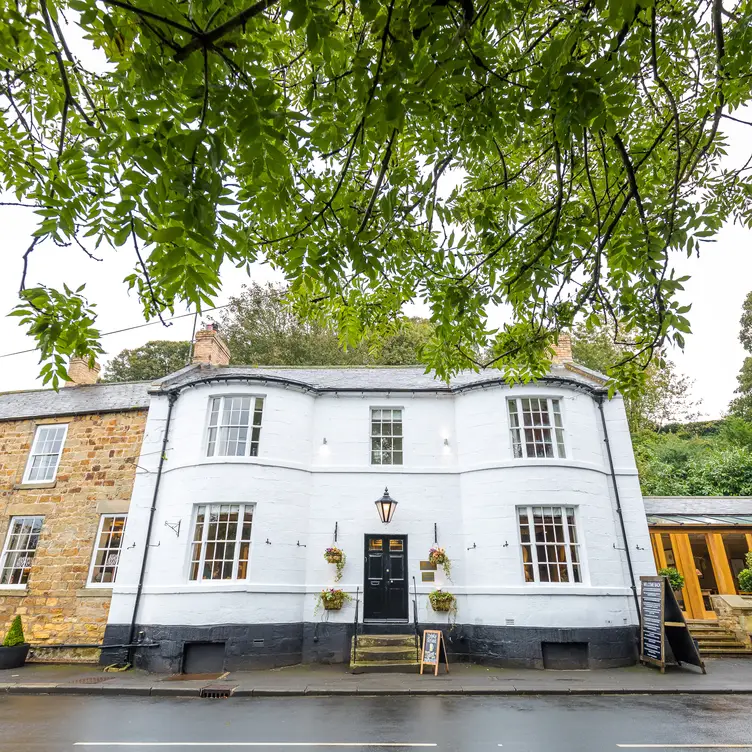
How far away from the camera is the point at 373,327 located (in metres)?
6.02

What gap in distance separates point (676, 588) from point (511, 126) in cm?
1616

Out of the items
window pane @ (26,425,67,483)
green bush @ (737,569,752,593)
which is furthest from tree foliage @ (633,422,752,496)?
window pane @ (26,425,67,483)

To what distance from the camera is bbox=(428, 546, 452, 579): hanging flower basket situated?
13609 mm

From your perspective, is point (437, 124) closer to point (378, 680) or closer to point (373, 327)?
point (373, 327)

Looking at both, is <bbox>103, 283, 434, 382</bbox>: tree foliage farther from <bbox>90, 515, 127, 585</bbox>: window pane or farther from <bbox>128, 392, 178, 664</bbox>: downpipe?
<bbox>90, 515, 127, 585</bbox>: window pane

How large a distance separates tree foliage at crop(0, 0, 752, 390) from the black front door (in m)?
9.43

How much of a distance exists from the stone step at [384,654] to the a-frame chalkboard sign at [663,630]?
18.8ft

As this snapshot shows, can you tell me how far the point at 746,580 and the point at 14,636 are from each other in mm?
20285

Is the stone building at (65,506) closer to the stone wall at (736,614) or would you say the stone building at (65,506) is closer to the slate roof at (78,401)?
the slate roof at (78,401)

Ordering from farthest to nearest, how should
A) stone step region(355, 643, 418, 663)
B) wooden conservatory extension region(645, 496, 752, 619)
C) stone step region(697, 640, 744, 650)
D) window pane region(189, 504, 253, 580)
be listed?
wooden conservatory extension region(645, 496, 752, 619) → stone step region(697, 640, 744, 650) → window pane region(189, 504, 253, 580) → stone step region(355, 643, 418, 663)

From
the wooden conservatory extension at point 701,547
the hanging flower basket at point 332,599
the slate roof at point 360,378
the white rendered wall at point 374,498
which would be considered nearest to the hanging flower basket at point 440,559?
the white rendered wall at point 374,498

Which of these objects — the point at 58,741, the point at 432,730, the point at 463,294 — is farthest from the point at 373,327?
the point at 58,741

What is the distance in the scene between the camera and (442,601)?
13.2 m

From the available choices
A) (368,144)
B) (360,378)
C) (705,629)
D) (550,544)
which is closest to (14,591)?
(360,378)
